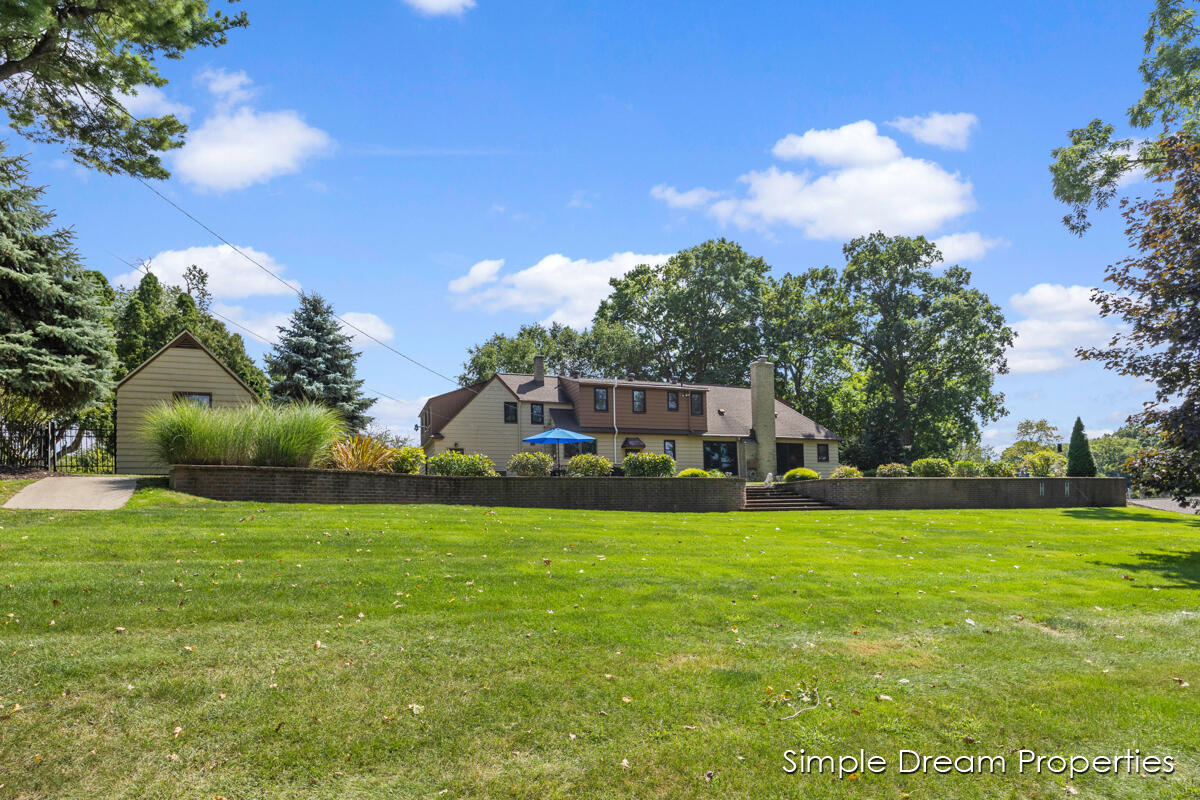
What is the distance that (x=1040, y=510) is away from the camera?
77.3 feet

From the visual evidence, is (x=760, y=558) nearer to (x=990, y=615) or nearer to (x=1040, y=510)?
(x=990, y=615)

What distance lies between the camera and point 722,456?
122 feet

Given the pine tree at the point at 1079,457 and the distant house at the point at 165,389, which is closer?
the distant house at the point at 165,389

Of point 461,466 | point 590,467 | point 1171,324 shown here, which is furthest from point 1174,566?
point 461,466

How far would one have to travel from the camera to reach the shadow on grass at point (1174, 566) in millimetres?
10375

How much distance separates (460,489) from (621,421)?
17.7 meters

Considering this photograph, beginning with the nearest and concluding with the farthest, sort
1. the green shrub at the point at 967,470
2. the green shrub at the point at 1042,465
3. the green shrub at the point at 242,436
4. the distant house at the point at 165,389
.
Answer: the green shrub at the point at 242,436 → the distant house at the point at 165,389 → the green shrub at the point at 967,470 → the green shrub at the point at 1042,465

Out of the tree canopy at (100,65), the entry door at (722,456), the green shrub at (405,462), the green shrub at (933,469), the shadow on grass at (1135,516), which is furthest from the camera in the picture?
the entry door at (722,456)

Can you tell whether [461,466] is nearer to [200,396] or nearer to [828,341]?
[200,396]

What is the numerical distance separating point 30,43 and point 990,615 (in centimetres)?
1536

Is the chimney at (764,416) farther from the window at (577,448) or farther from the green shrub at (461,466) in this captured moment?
the green shrub at (461,466)

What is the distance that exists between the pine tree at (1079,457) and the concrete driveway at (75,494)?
108 feet

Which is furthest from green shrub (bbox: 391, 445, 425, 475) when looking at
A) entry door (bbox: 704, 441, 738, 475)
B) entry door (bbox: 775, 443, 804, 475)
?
entry door (bbox: 775, 443, 804, 475)

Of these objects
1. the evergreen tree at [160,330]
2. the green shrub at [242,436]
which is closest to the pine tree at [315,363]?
the evergreen tree at [160,330]
